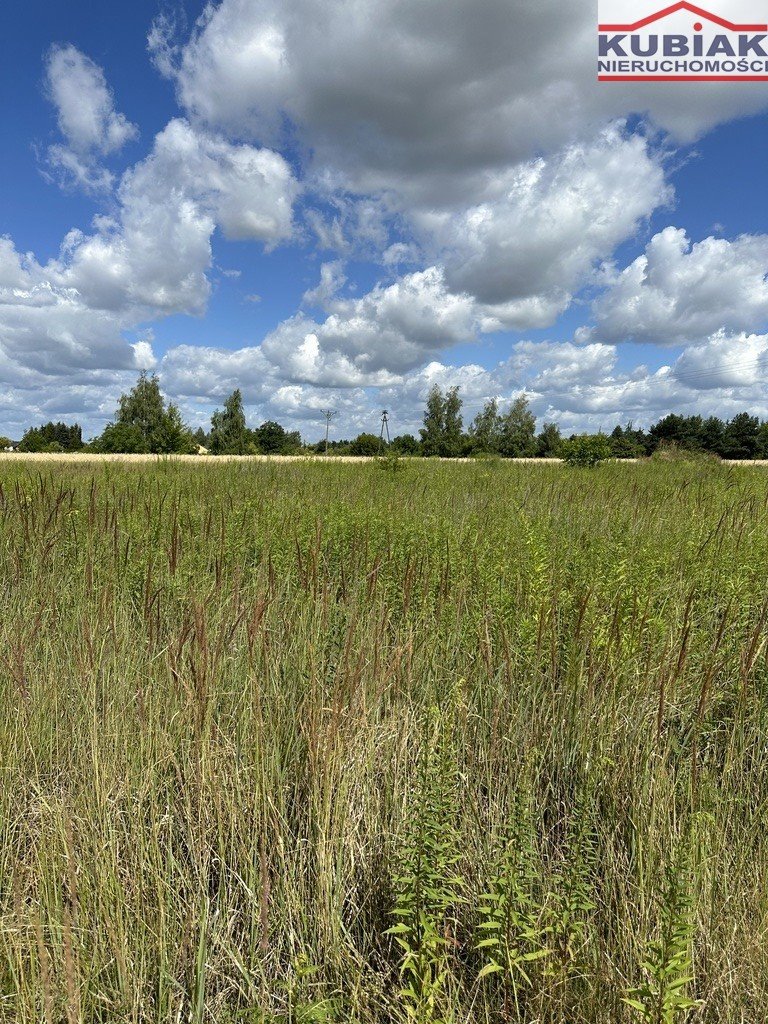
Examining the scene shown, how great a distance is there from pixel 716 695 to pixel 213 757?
2385 mm

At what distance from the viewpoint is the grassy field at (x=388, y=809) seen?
154 cm

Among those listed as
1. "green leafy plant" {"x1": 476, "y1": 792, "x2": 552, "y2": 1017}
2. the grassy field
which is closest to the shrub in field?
the grassy field

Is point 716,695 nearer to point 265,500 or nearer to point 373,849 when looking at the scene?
point 373,849

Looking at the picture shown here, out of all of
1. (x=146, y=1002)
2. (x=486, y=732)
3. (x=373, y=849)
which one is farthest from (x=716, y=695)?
(x=146, y=1002)

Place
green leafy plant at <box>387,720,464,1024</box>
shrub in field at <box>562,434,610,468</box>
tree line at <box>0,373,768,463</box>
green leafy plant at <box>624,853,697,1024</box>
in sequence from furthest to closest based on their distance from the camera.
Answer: tree line at <box>0,373,768,463</box> → shrub in field at <box>562,434,610,468</box> → green leafy plant at <box>387,720,464,1024</box> → green leafy plant at <box>624,853,697,1024</box>

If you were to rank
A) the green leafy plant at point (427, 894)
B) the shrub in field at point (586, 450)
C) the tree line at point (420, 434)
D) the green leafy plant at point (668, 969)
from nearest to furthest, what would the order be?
1. the green leafy plant at point (668, 969)
2. the green leafy plant at point (427, 894)
3. the shrub in field at point (586, 450)
4. the tree line at point (420, 434)

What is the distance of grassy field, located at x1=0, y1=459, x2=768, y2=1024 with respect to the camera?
154 centimetres

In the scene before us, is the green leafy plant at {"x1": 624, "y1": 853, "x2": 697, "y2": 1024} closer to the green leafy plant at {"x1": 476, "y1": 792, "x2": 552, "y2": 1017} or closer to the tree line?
the green leafy plant at {"x1": 476, "y1": 792, "x2": 552, "y2": 1017}

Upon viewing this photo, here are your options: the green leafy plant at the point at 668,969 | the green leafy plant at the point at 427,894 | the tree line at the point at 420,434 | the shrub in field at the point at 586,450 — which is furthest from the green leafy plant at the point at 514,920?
the tree line at the point at 420,434

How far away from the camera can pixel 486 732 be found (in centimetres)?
246

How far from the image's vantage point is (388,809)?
82.6 inches

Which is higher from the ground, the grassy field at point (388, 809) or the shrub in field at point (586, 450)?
the shrub in field at point (586, 450)

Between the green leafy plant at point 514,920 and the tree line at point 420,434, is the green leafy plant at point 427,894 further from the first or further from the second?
the tree line at point 420,434

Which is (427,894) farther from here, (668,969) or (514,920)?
(668,969)
